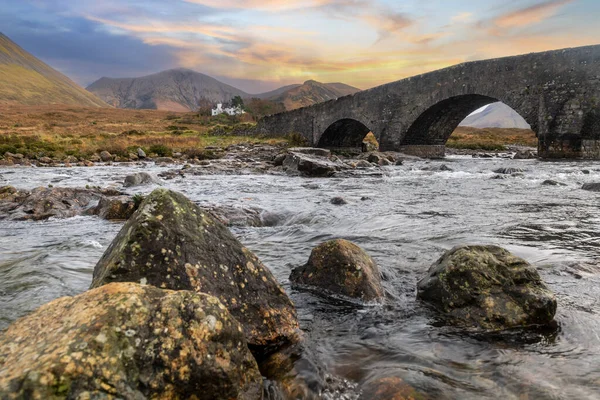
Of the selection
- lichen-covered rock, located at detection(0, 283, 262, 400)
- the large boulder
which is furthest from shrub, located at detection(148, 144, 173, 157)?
lichen-covered rock, located at detection(0, 283, 262, 400)

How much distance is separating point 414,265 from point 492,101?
23590 mm

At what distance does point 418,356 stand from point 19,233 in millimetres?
7123

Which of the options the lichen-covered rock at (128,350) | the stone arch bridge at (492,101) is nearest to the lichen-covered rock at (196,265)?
the lichen-covered rock at (128,350)

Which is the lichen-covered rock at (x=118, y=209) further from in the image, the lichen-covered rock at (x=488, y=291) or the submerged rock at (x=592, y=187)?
the submerged rock at (x=592, y=187)

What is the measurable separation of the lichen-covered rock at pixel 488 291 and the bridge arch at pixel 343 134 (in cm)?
3159

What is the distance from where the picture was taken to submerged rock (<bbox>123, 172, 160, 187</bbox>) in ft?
43.4

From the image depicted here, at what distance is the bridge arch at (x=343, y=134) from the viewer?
3650 centimetres

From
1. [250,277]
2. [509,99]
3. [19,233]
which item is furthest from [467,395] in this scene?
[509,99]

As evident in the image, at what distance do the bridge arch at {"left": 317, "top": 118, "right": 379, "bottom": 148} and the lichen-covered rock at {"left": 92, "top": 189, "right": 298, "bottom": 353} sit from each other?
32464 millimetres

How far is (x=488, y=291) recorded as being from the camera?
3.59 metres

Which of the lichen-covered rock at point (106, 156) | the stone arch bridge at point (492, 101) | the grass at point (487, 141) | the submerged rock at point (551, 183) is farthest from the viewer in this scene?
the grass at point (487, 141)

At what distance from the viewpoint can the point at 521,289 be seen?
352 centimetres

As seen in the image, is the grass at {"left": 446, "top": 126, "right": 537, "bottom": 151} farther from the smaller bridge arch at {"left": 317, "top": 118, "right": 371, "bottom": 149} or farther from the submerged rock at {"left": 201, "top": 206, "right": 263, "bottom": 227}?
the submerged rock at {"left": 201, "top": 206, "right": 263, "bottom": 227}

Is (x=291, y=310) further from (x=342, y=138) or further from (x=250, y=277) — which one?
(x=342, y=138)
